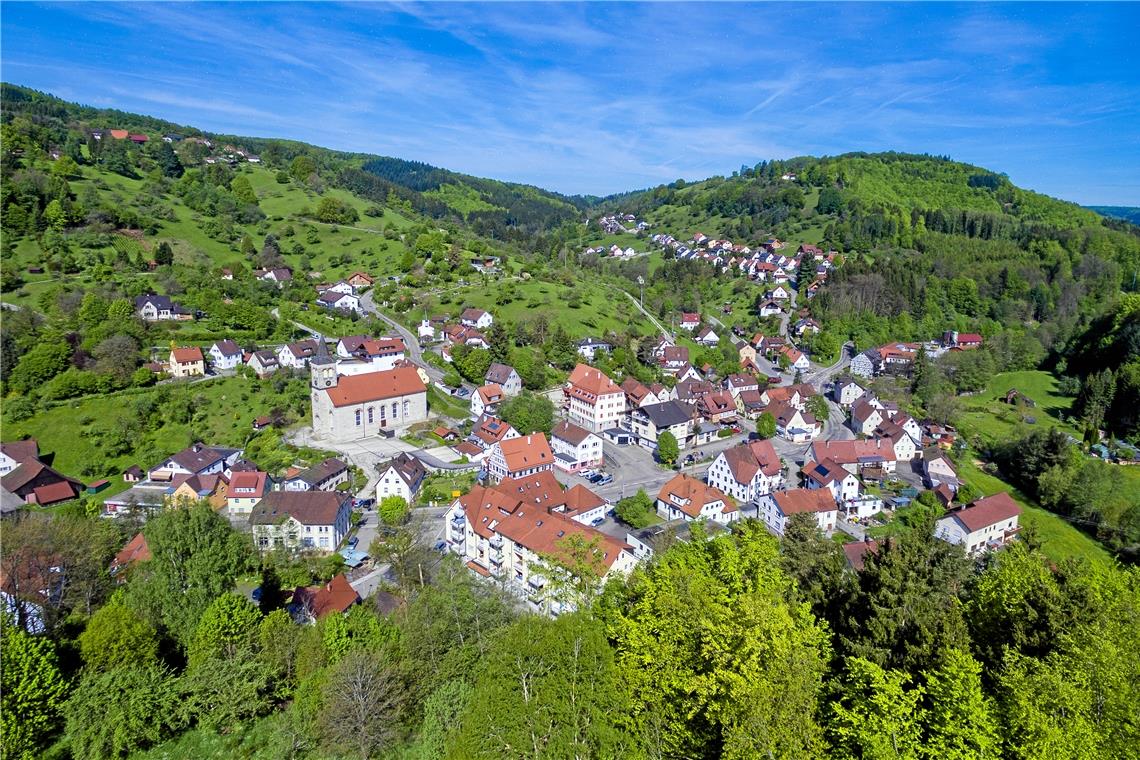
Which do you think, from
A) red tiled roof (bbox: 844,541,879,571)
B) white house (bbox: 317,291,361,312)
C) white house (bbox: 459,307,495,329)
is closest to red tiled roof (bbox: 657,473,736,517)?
red tiled roof (bbox: 844,541,879,571)

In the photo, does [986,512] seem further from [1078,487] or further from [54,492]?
[54,492]

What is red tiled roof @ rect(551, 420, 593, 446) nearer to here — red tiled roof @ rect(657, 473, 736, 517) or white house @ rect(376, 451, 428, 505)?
red tiled roof @ rect(657, 473, 736, 517)

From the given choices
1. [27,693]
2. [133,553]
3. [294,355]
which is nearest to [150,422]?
[294,355]

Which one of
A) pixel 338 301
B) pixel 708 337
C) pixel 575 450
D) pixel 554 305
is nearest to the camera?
pixel 575 450

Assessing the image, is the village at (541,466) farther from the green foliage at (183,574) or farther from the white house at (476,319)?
the green foliage at (183,574)

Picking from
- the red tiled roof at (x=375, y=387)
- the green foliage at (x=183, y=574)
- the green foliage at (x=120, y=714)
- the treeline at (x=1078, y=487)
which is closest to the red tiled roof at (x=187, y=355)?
the red tiled roof at (x=375, y=387)

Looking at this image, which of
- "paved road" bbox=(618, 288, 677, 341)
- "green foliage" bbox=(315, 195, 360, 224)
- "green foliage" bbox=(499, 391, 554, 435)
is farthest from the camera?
"green foliage" bbox=(315, 195, 360, 224)
